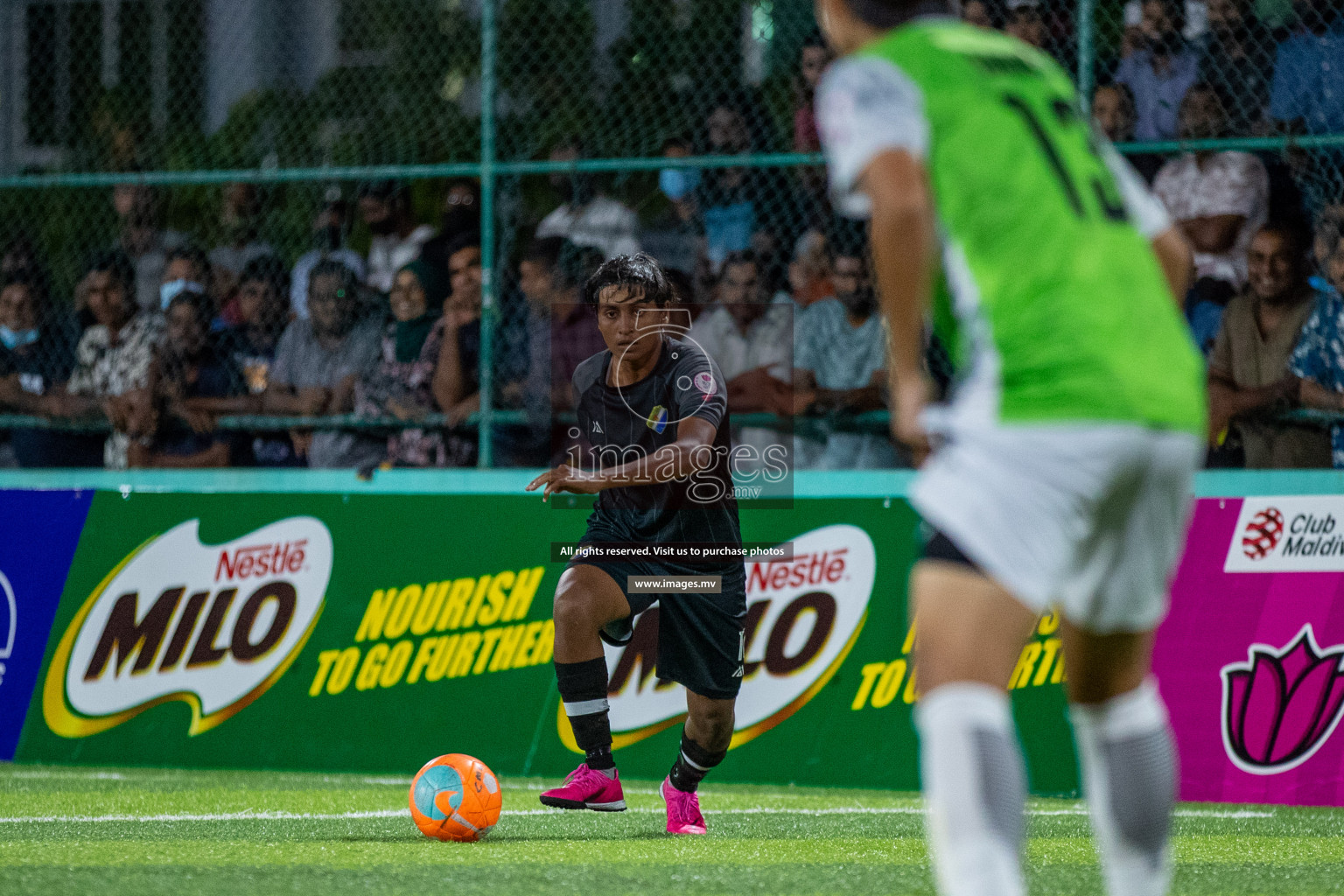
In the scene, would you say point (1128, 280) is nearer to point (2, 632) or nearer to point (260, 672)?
point (260, 672)

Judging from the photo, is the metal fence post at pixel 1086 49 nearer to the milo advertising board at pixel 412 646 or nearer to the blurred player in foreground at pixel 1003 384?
the milo advertising board at pixel 412 646

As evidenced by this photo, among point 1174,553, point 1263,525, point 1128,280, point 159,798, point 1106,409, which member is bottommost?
point 159,798

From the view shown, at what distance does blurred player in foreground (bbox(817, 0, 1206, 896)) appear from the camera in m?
2.82

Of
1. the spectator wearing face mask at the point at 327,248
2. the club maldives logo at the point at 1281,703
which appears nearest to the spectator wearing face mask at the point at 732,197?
the spectator wearing face mask at the point at 327,248

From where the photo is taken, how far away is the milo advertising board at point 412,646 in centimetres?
823

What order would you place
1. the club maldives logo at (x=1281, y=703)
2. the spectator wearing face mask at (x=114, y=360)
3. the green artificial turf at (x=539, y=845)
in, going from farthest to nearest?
the spectator wearing face mask at (x=114, y=360)
the club maldives logo at (x=1281, y=703)
the green artificial turf at (x=539, y=845)

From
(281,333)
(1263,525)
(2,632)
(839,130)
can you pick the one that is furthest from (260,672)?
(839,130)

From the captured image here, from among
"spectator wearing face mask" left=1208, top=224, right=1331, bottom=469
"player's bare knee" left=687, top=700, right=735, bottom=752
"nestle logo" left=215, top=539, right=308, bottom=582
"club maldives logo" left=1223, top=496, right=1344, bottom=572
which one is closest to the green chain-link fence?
"spectator wearing face mask" left=1208, top=224, right=1331, bottom=469

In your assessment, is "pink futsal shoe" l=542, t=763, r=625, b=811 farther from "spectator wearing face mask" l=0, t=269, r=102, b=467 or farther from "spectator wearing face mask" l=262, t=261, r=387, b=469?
"spectator wearing face mask" l=0, t=269, r=102, b=467

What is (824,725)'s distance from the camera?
824 cm

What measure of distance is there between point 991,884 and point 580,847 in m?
3.20

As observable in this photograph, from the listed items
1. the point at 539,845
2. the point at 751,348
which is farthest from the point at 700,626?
the point at 751,348

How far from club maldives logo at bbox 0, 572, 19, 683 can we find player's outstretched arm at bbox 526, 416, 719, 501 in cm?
402

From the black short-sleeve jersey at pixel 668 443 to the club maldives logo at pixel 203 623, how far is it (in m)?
Answer: 2.64
